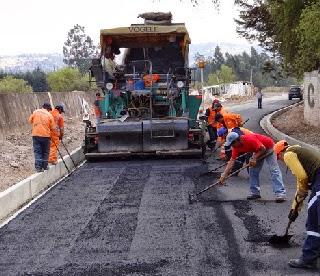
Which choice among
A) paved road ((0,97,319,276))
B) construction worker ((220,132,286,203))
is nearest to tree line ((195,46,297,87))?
paved road ((0,97,319,276))

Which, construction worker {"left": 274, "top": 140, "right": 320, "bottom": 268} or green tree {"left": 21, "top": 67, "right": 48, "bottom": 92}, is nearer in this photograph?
construction worker {"left": 274, "top": 140, "right": 320, "bottom": 268}

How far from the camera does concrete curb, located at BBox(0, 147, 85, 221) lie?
347 inches

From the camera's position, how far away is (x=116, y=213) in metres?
8.39

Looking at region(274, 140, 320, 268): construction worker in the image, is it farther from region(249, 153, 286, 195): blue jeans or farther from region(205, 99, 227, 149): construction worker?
region(205, 99, 227, 149): construction worker

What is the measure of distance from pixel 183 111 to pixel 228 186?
452 cm

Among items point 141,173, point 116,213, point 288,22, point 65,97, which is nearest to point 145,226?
point 116,213

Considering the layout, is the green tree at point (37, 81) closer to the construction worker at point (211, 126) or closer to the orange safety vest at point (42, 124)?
the construction worker at point (211, 126)

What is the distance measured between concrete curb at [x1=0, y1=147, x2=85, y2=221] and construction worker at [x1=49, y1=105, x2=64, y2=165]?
202 millimetres

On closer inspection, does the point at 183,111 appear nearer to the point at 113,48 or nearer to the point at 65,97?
the point at 113,48

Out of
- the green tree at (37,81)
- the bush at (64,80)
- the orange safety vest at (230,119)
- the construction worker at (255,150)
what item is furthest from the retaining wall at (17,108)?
the green tree at (37,81)

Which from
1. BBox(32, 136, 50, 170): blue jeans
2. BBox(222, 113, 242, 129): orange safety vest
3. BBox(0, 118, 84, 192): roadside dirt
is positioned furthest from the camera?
BBox(222, 113, 242, 129): orange safety vest

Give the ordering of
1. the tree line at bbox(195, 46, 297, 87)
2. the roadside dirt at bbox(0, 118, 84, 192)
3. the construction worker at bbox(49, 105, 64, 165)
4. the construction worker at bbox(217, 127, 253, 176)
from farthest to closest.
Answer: the tree line at bbox(195, 46, 297, 87) < the construction worker at bbox(49, 105, 64, 165) < the roadside dirt at bbox(0, 118, 84, 192) < the construction worker at bbox(217, 127, 253, 176)

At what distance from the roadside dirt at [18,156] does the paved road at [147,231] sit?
45.9 inches

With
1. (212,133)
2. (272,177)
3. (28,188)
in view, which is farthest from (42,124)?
(212,133)
